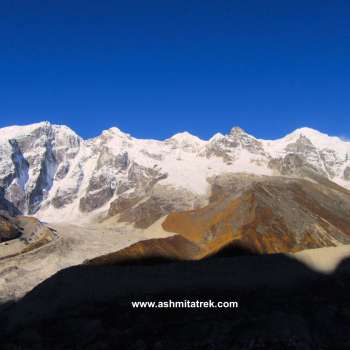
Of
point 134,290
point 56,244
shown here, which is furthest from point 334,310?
point 56,244

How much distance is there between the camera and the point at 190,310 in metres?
42.4

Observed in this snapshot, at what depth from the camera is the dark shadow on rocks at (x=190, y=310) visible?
36250mm

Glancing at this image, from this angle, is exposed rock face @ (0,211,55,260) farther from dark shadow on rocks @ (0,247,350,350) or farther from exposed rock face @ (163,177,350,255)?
dark shadow on rocks @ (0,247,350,350)

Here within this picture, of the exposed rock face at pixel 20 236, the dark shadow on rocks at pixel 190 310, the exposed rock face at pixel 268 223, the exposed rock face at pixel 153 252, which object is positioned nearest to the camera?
the dark shadow on rocks at pixel 190 310

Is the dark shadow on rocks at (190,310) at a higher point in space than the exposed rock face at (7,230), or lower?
lower

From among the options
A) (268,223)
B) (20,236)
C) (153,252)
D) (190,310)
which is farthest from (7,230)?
(190,310)

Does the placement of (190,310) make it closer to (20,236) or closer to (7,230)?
(7,230)

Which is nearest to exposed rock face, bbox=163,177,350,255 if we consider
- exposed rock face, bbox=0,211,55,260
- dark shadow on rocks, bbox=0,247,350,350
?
dark shadow on rocks, bbox=0,247,350,350

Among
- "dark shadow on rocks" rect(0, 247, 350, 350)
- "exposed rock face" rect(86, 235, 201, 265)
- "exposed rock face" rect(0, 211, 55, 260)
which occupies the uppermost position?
"exposed rock face" rect(0, 211, 55, 260)

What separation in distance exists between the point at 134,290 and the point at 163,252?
58.5 ft

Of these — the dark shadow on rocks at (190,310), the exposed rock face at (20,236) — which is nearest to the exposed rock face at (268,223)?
the dark shadow on rocks at (190,310)

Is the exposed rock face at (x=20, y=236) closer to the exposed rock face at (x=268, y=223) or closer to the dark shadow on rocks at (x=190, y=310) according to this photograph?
the exposed rock face at (x=268, y=223)

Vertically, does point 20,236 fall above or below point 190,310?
above

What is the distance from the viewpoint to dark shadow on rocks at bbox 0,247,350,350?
36.2m
